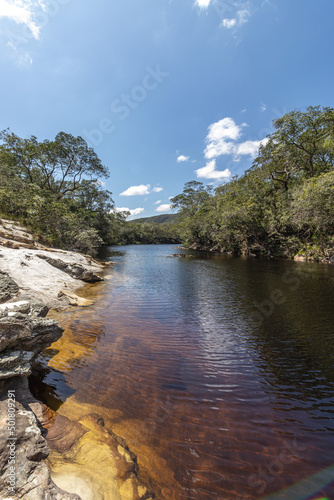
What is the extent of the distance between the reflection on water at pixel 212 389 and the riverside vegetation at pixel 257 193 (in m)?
19.4

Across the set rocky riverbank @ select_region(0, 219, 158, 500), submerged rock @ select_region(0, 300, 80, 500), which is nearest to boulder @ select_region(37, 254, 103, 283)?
rocky riverbank @ select_region(0, 219, 158, 500)

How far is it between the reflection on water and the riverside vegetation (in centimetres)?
1942

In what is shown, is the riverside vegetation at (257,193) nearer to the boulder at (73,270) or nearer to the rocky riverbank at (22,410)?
the boulder at (73,270)

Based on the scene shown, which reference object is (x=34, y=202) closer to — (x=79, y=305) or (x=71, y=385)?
(x=79, y=305)

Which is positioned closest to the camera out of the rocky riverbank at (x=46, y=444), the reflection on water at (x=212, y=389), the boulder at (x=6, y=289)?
the rocky riverbank at (x=46, y=444)

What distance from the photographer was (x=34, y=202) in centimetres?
2216

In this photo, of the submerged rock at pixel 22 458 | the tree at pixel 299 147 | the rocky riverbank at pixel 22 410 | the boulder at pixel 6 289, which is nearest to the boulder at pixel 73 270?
the boulder at pixel 6 289

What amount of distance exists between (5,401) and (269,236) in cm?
3744

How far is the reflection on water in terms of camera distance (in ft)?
9.44

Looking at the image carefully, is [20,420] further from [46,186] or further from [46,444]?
[46,186]

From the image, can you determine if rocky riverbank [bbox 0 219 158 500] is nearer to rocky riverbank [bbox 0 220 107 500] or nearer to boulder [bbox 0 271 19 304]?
rocky riverbank [bbox 0 220 107 500]

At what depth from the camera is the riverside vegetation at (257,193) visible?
75.0ft

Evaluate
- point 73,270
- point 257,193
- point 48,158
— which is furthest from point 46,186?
point 257,193

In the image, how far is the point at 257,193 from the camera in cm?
3409
